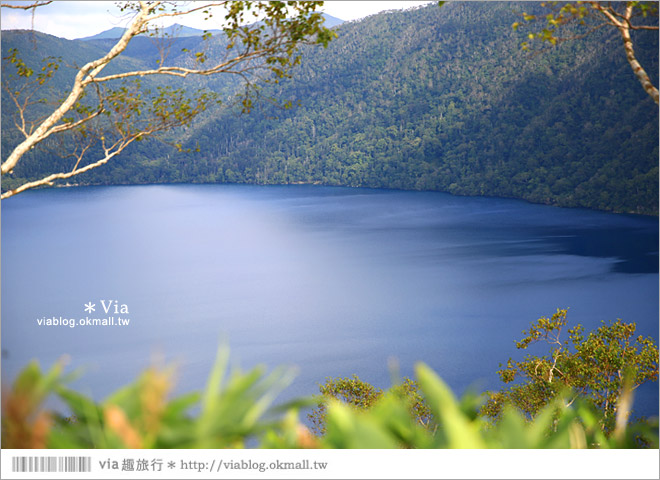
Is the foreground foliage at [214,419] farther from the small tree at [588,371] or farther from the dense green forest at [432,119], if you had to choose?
the dense green forest at [432,119]

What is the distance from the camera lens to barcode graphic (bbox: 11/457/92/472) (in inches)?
31.9

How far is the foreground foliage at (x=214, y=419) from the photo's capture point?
567 mm

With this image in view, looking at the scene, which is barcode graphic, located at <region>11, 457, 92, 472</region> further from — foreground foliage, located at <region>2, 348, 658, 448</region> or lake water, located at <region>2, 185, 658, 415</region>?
lake water, located at <region>2, 185, 658, 415</region>

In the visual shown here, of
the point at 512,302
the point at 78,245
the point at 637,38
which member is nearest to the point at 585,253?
the point at 512,302

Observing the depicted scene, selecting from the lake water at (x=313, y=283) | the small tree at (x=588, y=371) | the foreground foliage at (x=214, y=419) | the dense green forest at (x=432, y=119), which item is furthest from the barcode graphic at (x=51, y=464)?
the dense green forest at (x=432, y=119)

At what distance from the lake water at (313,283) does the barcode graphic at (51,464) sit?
848 centimetres

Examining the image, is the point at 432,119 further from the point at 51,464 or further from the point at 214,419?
the point at 214,419

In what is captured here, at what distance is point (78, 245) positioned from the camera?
25688 millimetres

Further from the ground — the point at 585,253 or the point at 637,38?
the point at 637,38

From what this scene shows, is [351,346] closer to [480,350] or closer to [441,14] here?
[480,350]

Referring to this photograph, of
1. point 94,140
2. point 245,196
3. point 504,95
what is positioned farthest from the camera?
point 504,95

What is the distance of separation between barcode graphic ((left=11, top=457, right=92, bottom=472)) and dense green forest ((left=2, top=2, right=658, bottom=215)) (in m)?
38.9

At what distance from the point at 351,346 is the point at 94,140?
13417mm

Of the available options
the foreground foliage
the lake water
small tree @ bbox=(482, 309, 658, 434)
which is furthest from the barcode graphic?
the lake water
